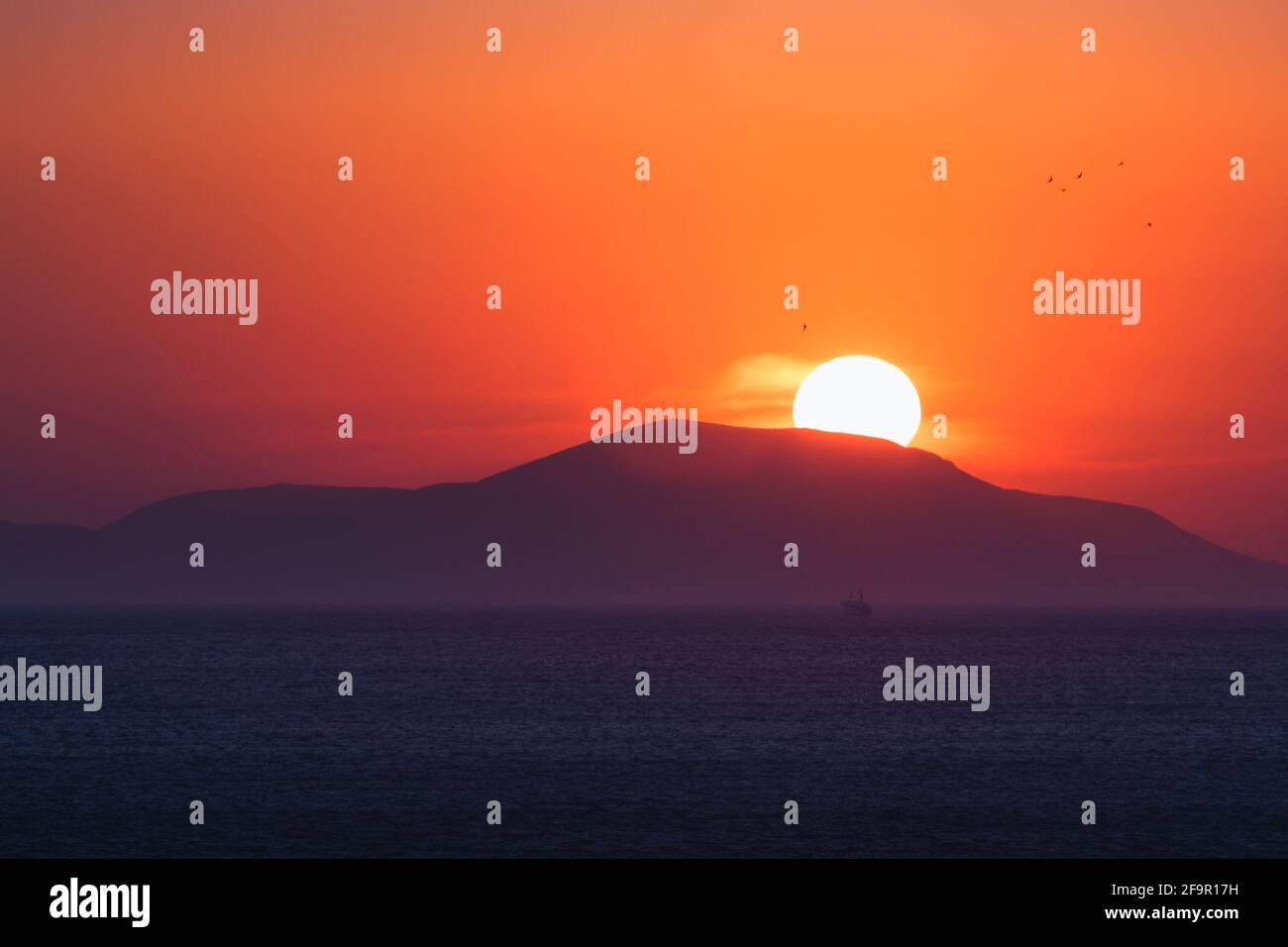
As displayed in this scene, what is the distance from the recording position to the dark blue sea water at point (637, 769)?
194 ft

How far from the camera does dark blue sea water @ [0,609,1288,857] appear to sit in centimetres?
5922

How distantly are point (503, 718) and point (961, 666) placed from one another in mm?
84143

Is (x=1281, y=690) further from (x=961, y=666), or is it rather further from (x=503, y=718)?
(x=503, y=718)

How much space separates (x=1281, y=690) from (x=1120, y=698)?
26.4 meters

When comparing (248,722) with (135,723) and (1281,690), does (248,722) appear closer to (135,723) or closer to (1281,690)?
(135,723)

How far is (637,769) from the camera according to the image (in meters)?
79.8

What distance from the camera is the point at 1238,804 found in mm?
71312

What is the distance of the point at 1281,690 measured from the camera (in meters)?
149
